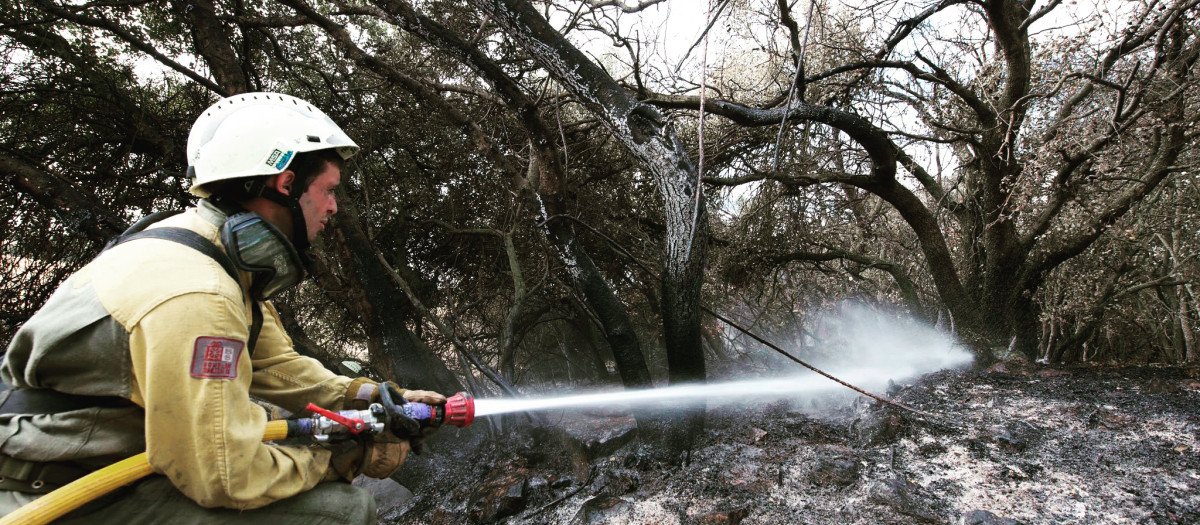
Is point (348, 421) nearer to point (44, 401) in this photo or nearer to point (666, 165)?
point (44, 401)

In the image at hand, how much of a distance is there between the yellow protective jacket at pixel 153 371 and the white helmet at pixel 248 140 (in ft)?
1.23

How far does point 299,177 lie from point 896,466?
359 cm

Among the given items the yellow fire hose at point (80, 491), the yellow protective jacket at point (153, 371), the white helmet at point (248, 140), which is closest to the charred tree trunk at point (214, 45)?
the white helmet at point (248, 140)

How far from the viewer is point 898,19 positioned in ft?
18.2

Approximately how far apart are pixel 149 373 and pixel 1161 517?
13.0 feet

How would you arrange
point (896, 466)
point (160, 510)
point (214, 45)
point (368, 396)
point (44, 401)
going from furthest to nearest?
point (214, 45) → point (896, 466) → point (368, 396) → point (160, 510) → point (44, 401)

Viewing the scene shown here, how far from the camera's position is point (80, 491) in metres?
1.45

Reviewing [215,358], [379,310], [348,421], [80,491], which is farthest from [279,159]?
[379,310]

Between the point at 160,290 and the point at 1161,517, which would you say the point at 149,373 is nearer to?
the point at 160,290

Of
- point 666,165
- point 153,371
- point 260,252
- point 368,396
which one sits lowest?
point 368,396

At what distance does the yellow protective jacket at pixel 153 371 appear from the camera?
4.64 ft

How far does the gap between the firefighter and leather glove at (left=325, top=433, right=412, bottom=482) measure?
0.23ft

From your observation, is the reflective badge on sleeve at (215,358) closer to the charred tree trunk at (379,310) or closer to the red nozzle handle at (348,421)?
the red nozzle handle at (348,421)

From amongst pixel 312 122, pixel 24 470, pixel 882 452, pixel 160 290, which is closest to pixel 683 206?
pixel 882 452
